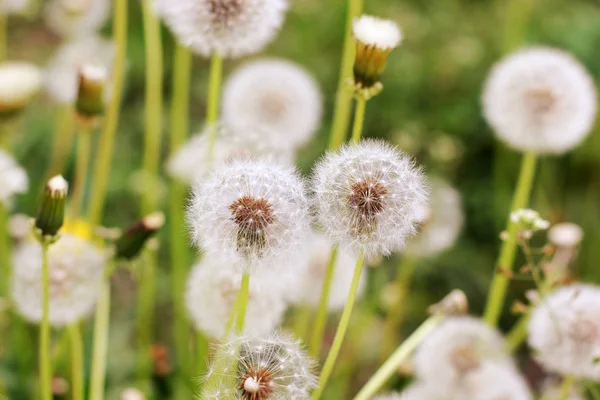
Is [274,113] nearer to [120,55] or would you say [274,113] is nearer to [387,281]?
[120,55]

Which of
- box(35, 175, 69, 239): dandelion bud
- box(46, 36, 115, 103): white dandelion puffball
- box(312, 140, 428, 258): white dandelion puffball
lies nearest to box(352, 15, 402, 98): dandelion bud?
Answer: box(312, 140, 428, 258): white dandelion puffball

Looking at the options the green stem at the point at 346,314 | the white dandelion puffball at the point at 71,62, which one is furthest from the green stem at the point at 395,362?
the white dandelion puffball at the point at 71,62

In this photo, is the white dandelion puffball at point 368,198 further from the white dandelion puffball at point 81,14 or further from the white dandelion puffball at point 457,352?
the white dandelion puffball at point 81,14

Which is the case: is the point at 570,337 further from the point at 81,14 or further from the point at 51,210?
the point at 81,14

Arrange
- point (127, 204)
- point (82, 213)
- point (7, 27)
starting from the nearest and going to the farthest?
1. point (82, 213)
2. point (127, 204)
3. point (7, 27)

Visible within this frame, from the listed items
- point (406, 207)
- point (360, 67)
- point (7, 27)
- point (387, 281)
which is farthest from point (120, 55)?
point (7, 27)

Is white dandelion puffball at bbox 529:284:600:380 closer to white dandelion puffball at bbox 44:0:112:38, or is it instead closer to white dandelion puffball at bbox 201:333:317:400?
white dandelion puffball at bbox 201:333:317:400

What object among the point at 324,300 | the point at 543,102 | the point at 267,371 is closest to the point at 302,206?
the point at 267,371
